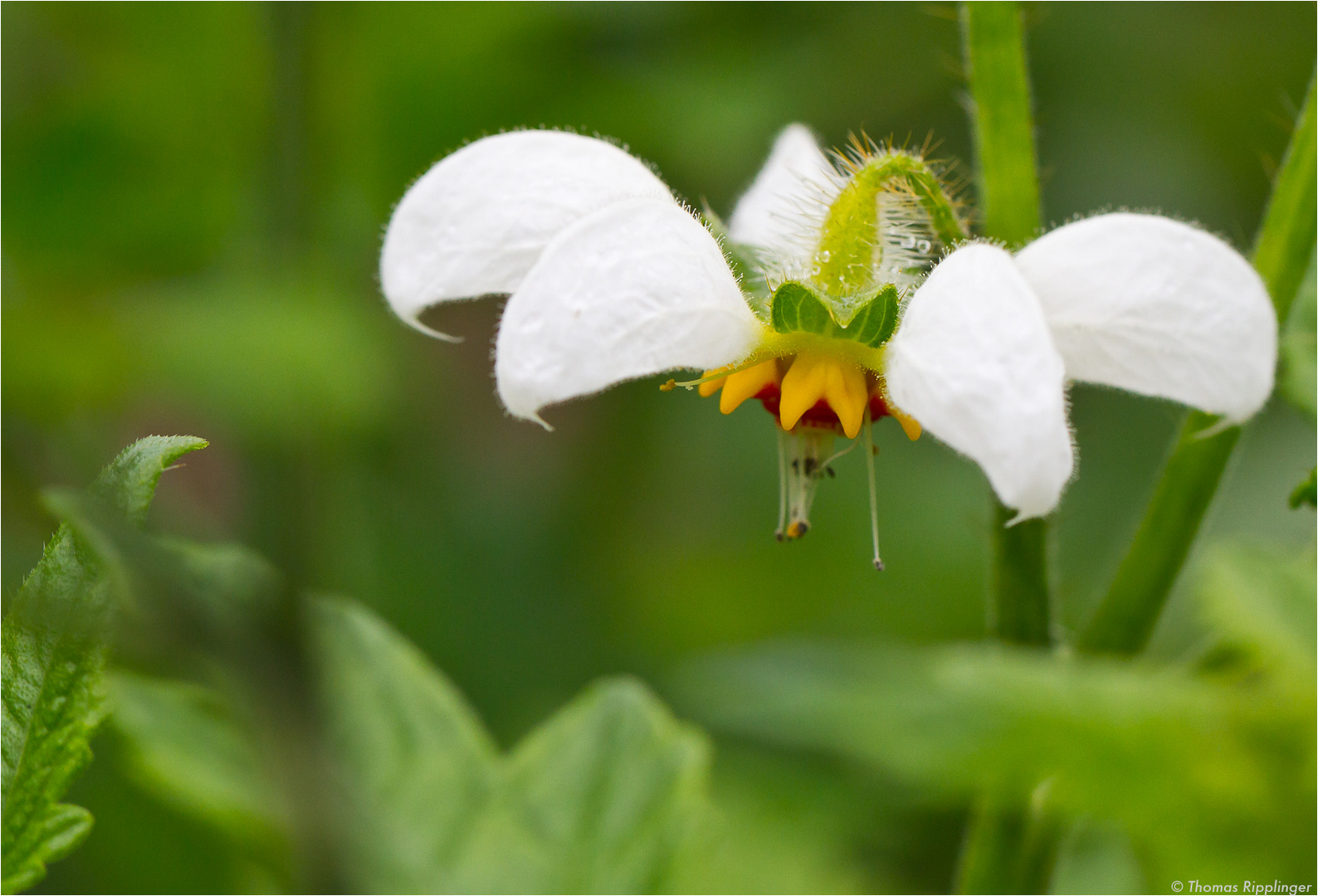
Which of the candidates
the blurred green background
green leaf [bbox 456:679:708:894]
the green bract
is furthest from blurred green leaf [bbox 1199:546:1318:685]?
the blurred green background

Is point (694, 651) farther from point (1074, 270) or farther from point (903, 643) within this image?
point (1074, 270)

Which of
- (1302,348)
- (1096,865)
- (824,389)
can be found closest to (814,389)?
(824,389)

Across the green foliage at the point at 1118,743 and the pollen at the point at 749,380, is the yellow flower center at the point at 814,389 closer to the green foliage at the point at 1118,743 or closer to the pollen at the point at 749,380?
the pollen at the point at 749,380

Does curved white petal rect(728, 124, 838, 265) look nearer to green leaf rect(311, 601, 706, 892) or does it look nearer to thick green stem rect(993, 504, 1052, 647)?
thick green stem rect(993, 504, 1052, 647)

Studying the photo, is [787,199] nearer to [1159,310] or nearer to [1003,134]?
[1003,134]

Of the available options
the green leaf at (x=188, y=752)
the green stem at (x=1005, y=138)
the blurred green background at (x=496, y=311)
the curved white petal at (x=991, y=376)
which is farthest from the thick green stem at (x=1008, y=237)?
the blurred green background at (x=496, y=311)
